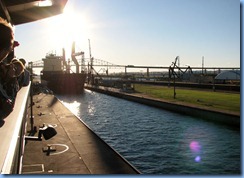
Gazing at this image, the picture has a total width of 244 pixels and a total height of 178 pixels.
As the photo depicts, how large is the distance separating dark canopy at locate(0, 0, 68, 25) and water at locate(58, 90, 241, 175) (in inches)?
303

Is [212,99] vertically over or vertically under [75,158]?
over

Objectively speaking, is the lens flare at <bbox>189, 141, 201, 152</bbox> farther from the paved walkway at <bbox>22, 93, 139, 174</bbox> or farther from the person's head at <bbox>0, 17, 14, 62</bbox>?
the person's head at <bbox>0, 17, 14, 62</bbox>

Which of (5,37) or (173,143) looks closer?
(5,37)

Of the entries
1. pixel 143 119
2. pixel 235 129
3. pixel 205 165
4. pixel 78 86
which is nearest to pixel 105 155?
pixel 205 165

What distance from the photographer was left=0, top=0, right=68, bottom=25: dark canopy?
9289mm

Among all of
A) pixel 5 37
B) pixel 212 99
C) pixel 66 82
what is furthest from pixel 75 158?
pixel 66 82

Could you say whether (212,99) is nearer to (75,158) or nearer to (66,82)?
(75,158)

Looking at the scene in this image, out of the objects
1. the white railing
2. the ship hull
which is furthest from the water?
the ship hull

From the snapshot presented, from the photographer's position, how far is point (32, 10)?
10.8m

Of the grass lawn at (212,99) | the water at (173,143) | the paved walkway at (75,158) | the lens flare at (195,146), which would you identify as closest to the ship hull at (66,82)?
the grass lawn at (212,99)

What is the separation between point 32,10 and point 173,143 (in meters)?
10.6

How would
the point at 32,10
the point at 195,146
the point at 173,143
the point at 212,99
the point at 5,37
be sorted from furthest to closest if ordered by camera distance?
the point at 212,99, the point at 173,143, the point at 195,146, the point at 32,10, the point at 5,37

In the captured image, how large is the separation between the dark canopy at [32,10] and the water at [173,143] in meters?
7.70

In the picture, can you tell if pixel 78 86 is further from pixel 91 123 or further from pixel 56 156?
pixel 56 156
